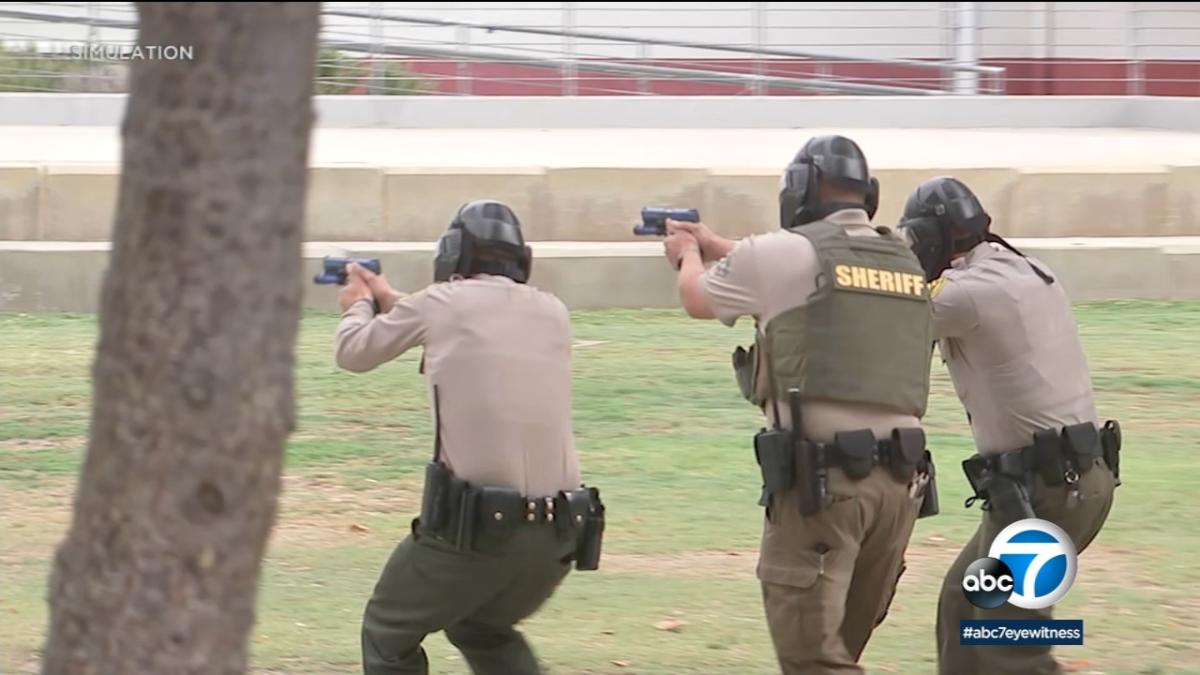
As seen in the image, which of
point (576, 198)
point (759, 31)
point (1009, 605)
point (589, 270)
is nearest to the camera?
point (1009, 605)

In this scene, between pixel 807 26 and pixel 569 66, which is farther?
pixel 807 26

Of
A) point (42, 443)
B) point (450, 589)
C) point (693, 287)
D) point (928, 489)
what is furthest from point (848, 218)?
point (42, 443)

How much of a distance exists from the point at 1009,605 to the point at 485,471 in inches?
70.0

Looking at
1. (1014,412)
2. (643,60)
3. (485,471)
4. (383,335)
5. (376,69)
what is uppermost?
(643,60)

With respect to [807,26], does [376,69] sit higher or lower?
lower

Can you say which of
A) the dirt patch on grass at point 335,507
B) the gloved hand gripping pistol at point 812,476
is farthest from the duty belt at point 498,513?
the dirt patch on grass at point 335,507

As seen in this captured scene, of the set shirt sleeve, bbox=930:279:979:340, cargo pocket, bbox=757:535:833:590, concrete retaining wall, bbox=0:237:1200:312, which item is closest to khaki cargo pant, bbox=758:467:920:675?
cargo pocket, bbox=757:535:833:590

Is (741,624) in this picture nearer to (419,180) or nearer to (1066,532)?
(1066,532)

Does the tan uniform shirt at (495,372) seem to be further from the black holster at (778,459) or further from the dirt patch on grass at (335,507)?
the dirt patch on grass at (335,507)

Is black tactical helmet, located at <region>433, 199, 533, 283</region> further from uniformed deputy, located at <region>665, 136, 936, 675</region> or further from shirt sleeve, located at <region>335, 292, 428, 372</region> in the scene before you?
uniformed deputy, located at <region>665, 136, 936, 675</region>

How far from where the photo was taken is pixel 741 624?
7.44m

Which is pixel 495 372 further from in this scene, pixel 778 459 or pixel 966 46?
pixel 966 46

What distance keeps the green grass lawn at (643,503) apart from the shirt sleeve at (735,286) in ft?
5.35

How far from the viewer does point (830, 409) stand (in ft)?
18.3
